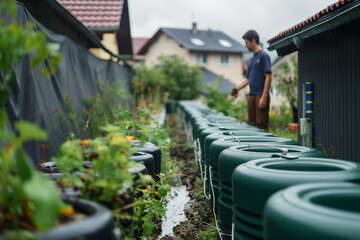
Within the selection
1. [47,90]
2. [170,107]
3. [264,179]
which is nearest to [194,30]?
[170,107]

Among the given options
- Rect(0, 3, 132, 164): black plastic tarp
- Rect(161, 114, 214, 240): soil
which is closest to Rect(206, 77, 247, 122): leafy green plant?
Rect(161, 114, 214, 240): soil

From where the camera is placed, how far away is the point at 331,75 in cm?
548

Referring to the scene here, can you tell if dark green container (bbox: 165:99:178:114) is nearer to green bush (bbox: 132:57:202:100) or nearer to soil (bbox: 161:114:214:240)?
green bush (bbox: 132:57:202:100)

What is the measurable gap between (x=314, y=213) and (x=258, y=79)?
14.7ft

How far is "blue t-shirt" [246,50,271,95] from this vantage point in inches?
210

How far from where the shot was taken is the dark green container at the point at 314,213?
111cm

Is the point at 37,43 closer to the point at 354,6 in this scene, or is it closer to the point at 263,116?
the point at 354,6

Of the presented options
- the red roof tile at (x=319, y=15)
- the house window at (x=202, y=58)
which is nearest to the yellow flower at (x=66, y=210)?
the red roof tile at (x=319, y=15)

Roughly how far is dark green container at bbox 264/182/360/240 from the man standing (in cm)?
383

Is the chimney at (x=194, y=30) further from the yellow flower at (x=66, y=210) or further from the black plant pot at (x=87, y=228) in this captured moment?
the yellow flower at (x=66, y=210)

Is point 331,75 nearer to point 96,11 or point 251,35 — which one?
point 251,35

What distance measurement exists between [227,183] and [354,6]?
2248 mm

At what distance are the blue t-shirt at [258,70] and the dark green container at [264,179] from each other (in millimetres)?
3360

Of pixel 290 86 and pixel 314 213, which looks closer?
pixel 314 213
